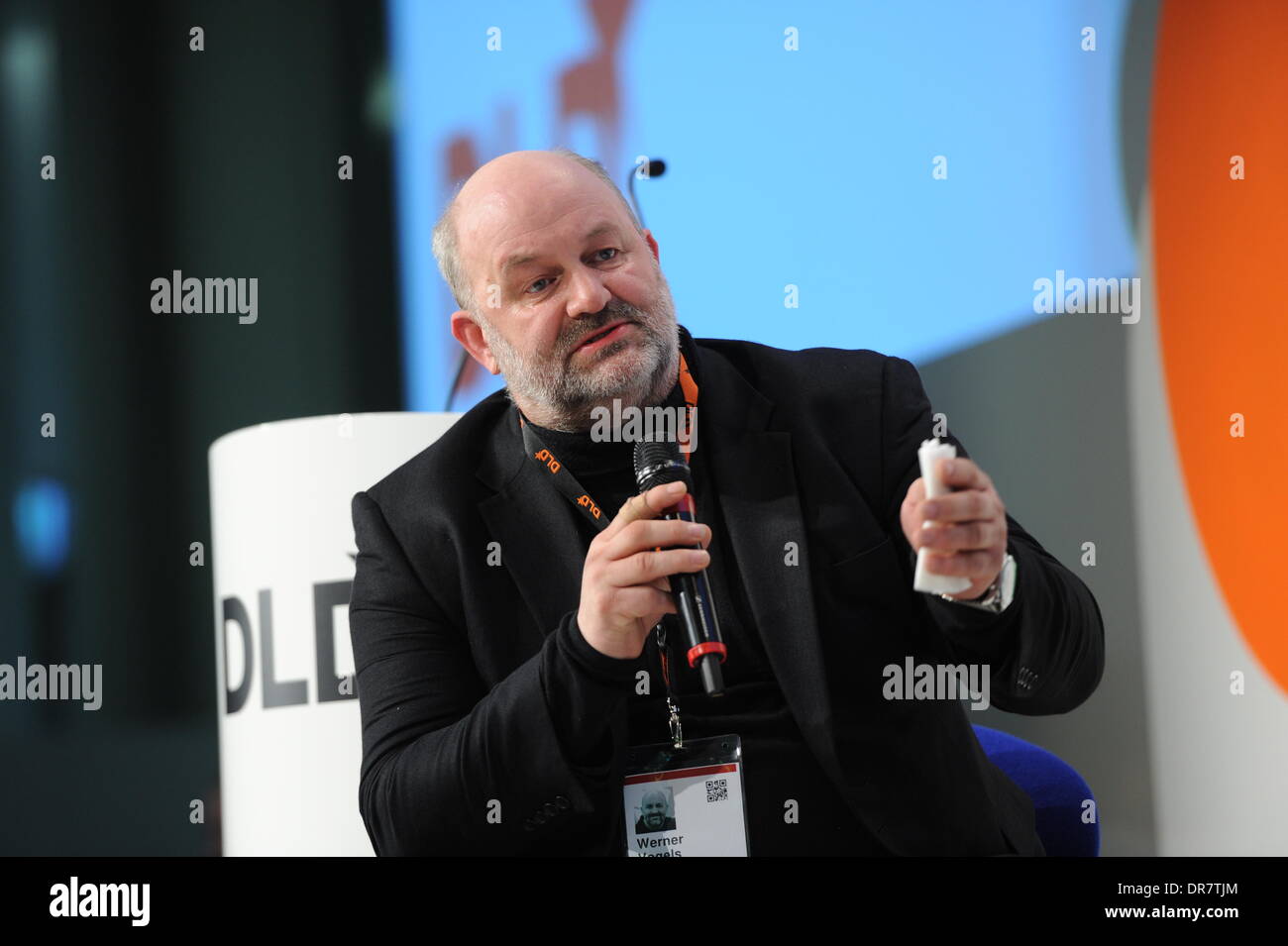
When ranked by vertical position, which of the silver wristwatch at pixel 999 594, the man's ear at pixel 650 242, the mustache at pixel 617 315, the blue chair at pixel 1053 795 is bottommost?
the blue chair at pixel 1053 795

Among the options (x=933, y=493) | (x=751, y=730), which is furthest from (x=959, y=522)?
(x=751, y=730)

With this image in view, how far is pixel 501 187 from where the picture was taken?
1.86 meters

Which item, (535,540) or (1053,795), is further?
(1053,795)

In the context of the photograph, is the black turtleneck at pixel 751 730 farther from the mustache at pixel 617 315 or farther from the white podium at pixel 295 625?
the white podium at pixel 295 625

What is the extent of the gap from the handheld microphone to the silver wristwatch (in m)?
0.28

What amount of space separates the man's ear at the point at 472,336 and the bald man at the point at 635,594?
0.17 feet

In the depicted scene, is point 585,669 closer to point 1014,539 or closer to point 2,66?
point 1014,539

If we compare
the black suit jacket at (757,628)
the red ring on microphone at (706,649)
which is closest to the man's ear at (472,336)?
the black suit jacket at (757,628)

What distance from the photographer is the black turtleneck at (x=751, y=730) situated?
1.58 metres

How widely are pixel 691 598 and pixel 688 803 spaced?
1.19ft

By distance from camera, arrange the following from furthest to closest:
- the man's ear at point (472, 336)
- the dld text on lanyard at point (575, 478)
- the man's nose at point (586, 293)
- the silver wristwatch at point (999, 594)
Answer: the man's ear at point (472, 336) → the man's nose at point (586, 293) → the dld text on lanyard at point (575, 478) → the silver wristwatch at point (999, 594)

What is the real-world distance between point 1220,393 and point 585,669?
2.14 meters

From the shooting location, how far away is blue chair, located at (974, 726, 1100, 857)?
186 centimetres

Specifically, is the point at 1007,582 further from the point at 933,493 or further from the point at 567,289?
the point at 567,289
